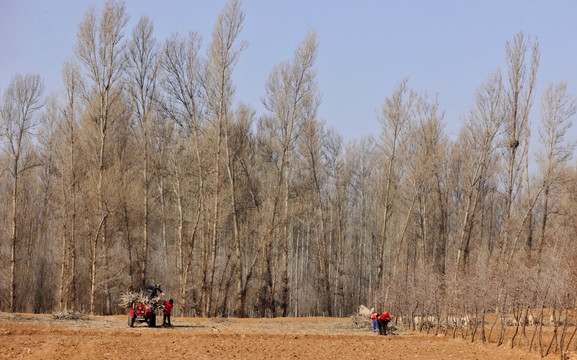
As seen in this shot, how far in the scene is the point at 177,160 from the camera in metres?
36.0

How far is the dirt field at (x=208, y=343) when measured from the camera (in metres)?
14.5

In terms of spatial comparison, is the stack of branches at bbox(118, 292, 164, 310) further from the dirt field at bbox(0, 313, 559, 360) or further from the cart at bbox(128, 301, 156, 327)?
the dirt field at bbox(0, 313, 559, 360)

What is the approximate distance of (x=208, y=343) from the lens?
17.2m

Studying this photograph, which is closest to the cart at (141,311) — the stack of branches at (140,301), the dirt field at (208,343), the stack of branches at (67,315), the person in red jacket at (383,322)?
the stack of branches at (140,301)

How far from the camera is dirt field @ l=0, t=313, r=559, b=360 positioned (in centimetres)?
1452

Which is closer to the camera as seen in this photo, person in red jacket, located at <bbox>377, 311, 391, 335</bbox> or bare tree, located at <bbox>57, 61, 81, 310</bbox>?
person in red jacket, located at <bbox>377, 311, 391, 335</bbox>

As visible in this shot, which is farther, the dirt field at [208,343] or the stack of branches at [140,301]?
the stack of branches at [140,301]

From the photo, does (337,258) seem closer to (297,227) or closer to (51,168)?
(297,227)

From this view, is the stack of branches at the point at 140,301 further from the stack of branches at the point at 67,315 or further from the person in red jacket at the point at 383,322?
the person in red jacket at the point at 383,322

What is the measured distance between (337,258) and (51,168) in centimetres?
2271

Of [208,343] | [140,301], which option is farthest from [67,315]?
[208,343]

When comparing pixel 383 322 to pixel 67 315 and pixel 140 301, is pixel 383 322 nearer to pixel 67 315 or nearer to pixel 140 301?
pixel 140 301

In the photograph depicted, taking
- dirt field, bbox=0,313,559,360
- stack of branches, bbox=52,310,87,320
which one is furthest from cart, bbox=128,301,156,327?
stack of branches, bbox=52,310,87,320

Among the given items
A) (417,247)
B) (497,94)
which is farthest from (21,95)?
(417,247)
